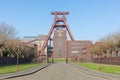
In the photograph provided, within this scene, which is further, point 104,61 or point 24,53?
point 24,53

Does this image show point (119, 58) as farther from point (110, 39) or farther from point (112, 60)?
point (110, 39)

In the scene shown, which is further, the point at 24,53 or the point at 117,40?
the point at 24,53

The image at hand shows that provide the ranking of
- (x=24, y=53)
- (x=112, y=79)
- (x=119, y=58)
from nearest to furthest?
→ (x=112, y=79), (x=119, y=58), (x=24, y=53)

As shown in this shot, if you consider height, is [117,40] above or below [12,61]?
above

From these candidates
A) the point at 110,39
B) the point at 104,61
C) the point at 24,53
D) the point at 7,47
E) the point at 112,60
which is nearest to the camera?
the point at 112,60

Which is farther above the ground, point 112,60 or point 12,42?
point 12,42

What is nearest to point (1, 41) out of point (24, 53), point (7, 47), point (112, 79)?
point (7, 47)

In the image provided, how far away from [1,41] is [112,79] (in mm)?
58749

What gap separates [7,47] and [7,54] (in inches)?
176

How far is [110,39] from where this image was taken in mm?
99438

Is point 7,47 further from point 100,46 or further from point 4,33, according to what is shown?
point 100,46

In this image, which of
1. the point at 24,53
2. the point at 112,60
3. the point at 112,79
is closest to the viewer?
the point at 112,79

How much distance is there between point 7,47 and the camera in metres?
81.9

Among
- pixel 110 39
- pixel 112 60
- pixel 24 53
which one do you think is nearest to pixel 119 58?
pixel 112 60
